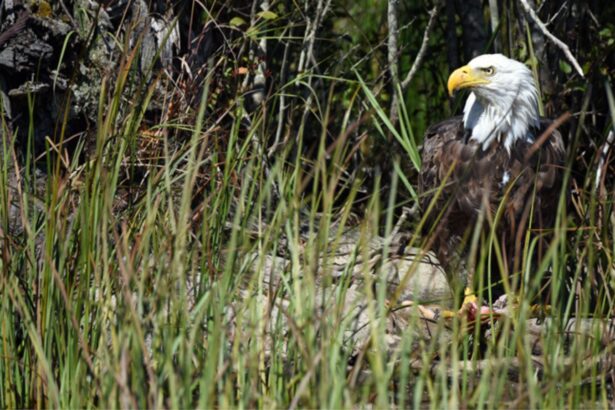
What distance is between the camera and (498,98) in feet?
16.1

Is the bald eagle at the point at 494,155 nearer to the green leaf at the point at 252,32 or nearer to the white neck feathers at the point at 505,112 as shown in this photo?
the white neck feathers at the point at 505,112

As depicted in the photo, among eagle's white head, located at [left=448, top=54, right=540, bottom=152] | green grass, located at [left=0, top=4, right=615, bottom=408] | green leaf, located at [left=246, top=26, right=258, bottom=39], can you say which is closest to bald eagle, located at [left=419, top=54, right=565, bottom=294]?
eagle's white head, located at [left=448, top=54, right=540, bottom=152]

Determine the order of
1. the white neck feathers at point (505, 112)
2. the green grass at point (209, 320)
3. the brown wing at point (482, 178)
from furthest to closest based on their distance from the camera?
the white neck feathers at point (505, 112) < the brown wing at point (482, 178) < the green grass at point (209, 320)

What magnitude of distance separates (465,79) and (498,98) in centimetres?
24

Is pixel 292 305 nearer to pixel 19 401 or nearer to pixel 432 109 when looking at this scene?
pixel 19 401

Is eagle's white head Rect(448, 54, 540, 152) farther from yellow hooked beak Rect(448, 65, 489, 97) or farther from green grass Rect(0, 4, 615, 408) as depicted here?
green grass Rect(0, 4, 615, 408)

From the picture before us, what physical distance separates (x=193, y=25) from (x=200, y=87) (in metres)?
0.43

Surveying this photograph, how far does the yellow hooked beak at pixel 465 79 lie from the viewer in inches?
186

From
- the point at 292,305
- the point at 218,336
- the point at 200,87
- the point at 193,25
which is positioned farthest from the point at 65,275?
the point at 193,25

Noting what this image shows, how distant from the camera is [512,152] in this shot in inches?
193

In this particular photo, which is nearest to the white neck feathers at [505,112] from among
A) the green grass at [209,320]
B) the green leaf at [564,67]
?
the green leaf at [564,67]

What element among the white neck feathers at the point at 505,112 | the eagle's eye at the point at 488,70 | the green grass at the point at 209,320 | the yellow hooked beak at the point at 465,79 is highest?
the eagle's eye at the point at 488,70

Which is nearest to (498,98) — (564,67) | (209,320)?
(564,67)

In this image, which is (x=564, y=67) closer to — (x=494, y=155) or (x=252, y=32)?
(x=494, y=155)
